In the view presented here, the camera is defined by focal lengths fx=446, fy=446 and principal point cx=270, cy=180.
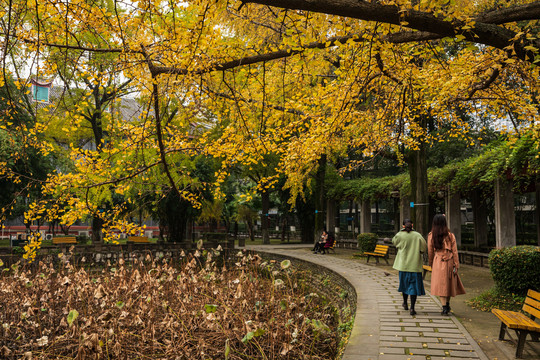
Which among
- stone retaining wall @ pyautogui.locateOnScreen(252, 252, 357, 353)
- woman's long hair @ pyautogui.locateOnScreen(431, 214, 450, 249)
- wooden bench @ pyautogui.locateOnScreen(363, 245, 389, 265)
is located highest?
woman's long hair @ pyautogui.locateOnScreen(431, 214, 450, 249)

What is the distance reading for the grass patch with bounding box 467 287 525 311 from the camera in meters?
7.83

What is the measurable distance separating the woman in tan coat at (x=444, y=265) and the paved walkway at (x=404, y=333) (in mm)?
362

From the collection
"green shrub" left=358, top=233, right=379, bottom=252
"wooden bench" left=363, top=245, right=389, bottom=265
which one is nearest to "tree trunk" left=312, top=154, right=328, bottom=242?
"green shrub" left=358, top=233, right=379, bottom=252

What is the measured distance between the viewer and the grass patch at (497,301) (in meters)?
7.83

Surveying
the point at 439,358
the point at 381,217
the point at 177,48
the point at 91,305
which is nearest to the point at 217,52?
the point at 177,48

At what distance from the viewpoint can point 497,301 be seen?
8.13 m

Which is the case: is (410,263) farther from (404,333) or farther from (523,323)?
(523,323)

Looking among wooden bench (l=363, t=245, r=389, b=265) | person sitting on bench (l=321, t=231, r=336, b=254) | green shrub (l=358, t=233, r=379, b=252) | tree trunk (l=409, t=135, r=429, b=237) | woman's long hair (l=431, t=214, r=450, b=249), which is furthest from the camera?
person sitting on bench (l=321, t=231, r=336, b=254)

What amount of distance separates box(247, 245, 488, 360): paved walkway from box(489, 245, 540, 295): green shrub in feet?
4.65

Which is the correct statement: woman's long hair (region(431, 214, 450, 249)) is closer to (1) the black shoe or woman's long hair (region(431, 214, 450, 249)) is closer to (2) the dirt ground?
(1) the black shoe

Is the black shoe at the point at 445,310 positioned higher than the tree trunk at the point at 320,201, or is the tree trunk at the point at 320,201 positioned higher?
the tree trunk at the point at 320,201

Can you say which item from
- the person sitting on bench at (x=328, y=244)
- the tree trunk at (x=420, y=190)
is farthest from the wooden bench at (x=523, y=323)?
the person sitting on bench at (x=328, y=244)

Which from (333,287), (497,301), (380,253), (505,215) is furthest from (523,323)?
(505,215)

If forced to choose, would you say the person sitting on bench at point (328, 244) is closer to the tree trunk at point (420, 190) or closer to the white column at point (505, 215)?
the tree trunk at point (420, 190)
